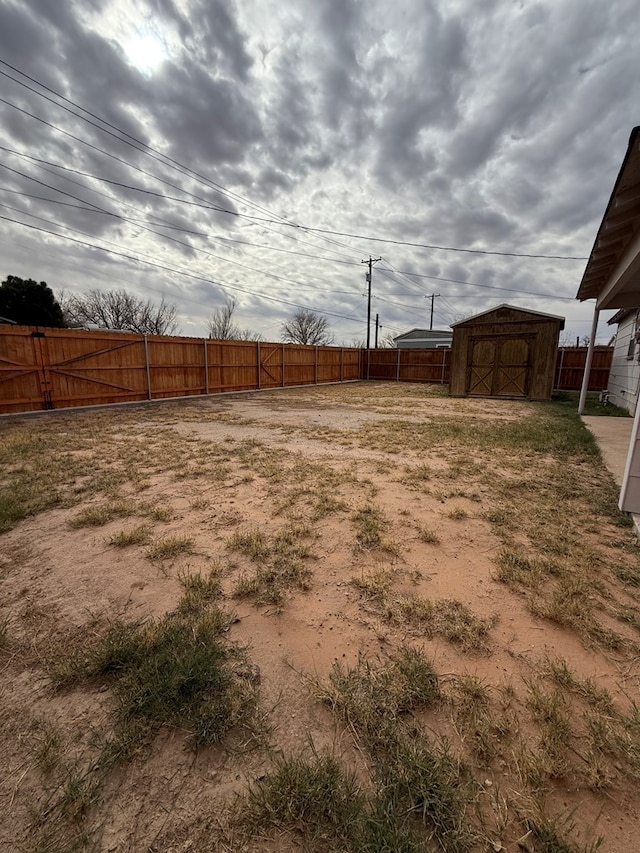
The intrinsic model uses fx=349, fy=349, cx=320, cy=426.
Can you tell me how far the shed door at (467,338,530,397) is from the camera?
11734 mm

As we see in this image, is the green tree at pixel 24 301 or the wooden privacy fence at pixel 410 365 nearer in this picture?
the wooden privacy fence at pixel 410 365

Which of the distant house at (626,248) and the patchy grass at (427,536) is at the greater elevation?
the distant house at (626,248)

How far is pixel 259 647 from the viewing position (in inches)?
63.2

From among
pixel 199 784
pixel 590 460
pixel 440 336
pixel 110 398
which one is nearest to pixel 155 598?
pixel 199 784

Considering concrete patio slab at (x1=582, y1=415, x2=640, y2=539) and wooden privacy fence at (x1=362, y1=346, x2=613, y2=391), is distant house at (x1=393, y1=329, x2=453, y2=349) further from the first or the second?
concrete patio slab at (x1=582, y1=415, x2=640, y2=539)

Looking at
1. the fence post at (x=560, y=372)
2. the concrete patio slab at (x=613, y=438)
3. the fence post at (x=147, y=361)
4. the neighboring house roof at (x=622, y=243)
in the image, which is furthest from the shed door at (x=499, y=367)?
the fence post at (x=147, y=361)

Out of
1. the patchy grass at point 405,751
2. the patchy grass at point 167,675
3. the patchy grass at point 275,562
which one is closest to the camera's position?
the patchy grass at point 405,751

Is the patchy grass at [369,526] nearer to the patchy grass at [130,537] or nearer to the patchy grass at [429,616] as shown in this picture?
the patchy grass at [429,616]

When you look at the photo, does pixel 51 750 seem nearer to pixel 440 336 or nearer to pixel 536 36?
pixel 536 36

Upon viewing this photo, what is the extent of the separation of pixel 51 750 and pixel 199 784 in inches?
21.2

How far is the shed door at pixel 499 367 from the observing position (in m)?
11.7

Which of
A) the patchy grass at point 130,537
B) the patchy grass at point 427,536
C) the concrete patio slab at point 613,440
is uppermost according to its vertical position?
the concrete patio slab at point 613,440

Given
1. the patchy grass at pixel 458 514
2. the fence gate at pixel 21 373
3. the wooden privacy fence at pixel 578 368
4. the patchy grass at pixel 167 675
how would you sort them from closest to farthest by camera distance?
the patchy grass at pixel 167 675 < the patchy grass at pixel 458 514 < the fence gate at pixel 21 373 < the wooden privacy fence at pixel 578 368

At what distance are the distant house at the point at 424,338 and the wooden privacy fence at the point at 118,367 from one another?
21302 millimetres
